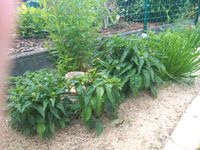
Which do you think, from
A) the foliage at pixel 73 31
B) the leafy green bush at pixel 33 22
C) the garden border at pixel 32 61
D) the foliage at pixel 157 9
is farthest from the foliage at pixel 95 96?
the foliage at pixel 157 9

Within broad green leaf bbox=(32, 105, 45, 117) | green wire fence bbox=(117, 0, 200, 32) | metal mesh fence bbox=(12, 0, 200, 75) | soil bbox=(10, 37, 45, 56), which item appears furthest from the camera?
green wire fence bbox=(117, 0, 200, 32)

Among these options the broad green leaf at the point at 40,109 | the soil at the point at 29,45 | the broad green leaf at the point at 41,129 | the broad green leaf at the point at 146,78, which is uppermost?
the soil at the point at 29,45

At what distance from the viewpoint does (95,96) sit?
8.10 ft

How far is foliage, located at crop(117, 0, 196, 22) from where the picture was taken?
18.5 ft

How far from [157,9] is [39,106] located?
4515 mm

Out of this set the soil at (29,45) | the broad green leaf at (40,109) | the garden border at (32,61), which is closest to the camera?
the broad green leaf at (40,109)

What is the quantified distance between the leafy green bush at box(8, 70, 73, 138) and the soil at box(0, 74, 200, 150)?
0.09 m

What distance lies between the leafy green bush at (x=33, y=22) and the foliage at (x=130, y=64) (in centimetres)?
87

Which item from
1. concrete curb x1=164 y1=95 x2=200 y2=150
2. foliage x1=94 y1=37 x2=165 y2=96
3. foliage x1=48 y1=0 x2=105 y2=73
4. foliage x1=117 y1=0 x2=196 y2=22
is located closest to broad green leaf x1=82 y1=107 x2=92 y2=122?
foliage x1=94 y1=37 x2=165 y2=96

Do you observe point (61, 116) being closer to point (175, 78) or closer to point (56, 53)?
point (56, 53)

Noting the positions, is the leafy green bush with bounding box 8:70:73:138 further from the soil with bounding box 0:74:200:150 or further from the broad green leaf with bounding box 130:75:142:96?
the broad green leaf with bounding box 130:75:142:96

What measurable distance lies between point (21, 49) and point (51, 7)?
106 cm

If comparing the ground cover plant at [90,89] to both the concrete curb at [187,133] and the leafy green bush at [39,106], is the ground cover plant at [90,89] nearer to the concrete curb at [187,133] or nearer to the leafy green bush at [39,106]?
the leafy green bush at [39,106]

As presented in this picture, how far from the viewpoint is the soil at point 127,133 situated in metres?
2.43
